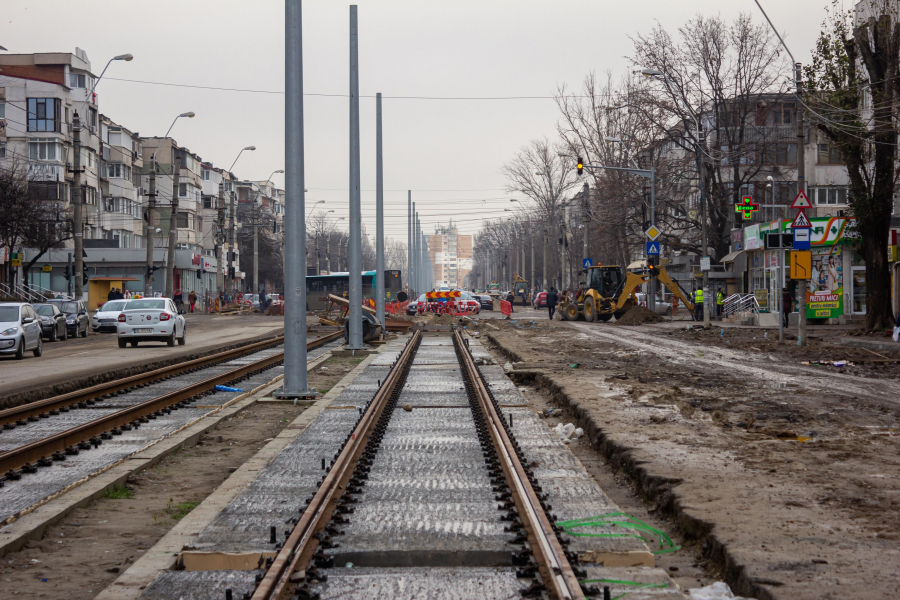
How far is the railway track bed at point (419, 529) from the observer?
4.82 m

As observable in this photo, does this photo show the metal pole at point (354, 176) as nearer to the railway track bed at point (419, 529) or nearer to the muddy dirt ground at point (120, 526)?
the muddy dirt ground at point (120, 526)

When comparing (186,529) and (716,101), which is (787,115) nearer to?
(716,101)

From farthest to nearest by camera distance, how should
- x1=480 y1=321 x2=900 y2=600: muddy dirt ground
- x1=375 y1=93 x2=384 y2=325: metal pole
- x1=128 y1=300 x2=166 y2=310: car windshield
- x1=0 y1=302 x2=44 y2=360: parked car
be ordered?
x1=375 y1=93 x2=384 y2=325: metal pole → x1=128 y1=300 x2=166 y2=310: car windshield → x1=0 y1=302 x2=44 y2=360: parked car → x1=480 y1=321 x2=900 y2=600: muddy dirt ground

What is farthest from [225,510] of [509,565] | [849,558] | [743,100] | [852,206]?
[743,100]

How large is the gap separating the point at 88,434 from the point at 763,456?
6842mm

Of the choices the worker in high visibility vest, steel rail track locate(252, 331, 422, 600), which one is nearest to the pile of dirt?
the worker in high visibility vest

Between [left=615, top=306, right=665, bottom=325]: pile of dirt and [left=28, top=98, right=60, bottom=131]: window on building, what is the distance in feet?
146

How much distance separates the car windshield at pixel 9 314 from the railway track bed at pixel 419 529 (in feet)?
55.8

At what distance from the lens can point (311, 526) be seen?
5715 millimetres

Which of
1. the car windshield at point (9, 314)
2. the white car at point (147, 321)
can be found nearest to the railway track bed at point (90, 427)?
the car windshield at point (9, 314)

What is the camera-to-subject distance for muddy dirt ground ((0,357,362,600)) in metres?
5.16

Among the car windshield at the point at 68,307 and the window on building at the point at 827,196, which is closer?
the car windshield at the point at 68,307

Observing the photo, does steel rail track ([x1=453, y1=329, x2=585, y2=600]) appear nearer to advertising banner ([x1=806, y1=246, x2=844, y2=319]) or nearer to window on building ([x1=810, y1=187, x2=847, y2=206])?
advertising banner ([x1=806, y1=246, x2=844, y2=319])

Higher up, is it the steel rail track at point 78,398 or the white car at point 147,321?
the white car at point 147,321
